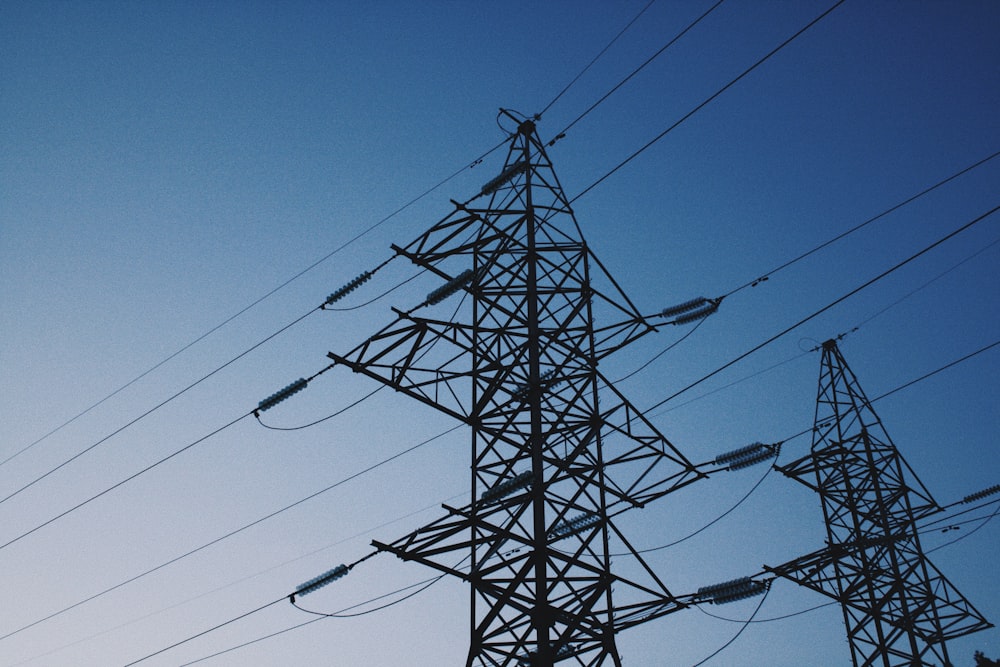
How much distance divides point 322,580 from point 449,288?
→ 5379 millimetres

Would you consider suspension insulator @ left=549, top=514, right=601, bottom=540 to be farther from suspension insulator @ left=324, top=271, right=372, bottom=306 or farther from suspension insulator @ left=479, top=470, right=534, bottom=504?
suspension insulator @ left=324, top=271, right=372, bottom=306

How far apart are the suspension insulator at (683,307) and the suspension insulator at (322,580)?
701 centimetres

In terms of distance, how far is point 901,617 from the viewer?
19.3 metres

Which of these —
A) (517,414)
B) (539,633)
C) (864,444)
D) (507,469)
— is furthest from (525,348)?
A: (864,444)

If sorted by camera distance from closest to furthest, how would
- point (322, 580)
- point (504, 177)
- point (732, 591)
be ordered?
point (732, 591) → point (322, 580) → point (504, 177)

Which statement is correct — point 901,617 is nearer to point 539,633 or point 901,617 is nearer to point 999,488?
point 999,488

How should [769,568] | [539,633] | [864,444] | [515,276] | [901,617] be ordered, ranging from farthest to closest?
[864,444] < [901,617] < [515,276] < [769,568] < [539,633]

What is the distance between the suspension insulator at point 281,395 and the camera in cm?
1524

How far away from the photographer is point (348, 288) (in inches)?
630

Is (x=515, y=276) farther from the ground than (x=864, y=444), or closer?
closer

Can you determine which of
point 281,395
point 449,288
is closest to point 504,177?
point 449,288

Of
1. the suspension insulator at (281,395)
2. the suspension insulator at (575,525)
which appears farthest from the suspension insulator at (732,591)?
the suspension insulator at (281,395)

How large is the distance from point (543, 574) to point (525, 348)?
3866 mm

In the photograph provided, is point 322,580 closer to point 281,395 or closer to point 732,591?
point 281,395
